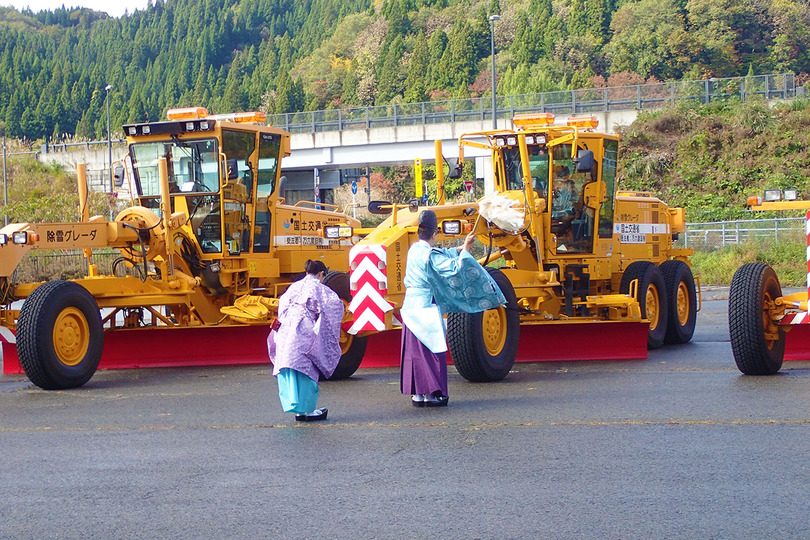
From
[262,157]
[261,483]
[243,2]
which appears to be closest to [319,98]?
[243,2]

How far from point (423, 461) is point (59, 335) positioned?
5.78 meters

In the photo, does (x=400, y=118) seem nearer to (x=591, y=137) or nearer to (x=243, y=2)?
(x=591, y=137)

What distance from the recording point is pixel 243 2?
19088 cm

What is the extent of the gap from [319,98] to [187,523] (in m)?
111

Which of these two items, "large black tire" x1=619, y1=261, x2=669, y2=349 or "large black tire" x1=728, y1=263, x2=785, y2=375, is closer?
"large black tire" x1=728, y1=263, x2=785, y2=375

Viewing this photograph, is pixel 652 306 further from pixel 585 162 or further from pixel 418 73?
pixel 418 73

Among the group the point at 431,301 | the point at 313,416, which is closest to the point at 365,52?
the point at 431,301

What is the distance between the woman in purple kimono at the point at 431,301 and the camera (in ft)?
33.0

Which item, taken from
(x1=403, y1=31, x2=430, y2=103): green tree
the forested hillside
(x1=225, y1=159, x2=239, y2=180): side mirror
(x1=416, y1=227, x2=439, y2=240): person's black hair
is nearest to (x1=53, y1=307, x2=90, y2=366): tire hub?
(x1=225, y1=159, x2=239, y2=180): side mirror

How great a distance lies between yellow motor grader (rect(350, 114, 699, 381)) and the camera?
11.8m

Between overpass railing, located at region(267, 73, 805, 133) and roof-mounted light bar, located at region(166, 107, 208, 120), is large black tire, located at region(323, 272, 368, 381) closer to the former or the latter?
roof-mounted light bar, located at region(166, 107, 208, 120)

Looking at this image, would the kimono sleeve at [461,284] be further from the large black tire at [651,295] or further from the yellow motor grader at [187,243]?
the large black tire at [651,295]

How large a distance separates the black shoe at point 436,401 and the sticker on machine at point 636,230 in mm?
6820

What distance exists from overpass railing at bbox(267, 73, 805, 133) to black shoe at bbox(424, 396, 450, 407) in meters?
40.9
